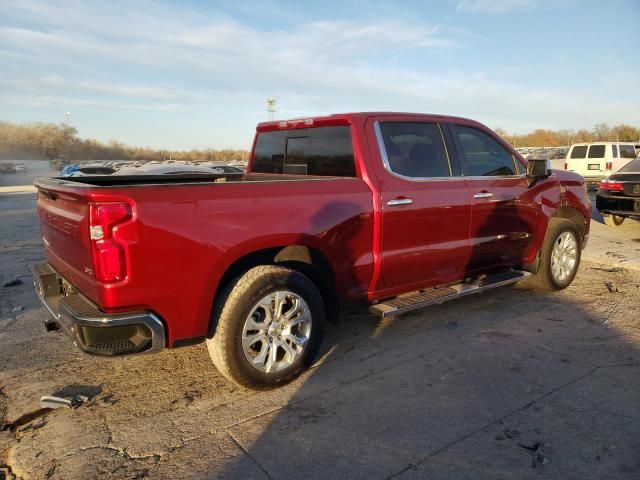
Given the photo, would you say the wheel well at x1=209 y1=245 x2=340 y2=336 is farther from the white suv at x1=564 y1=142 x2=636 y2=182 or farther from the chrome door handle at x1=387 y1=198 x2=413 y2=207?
the white suv at x1=564 y1=142 x2=636 y2=182

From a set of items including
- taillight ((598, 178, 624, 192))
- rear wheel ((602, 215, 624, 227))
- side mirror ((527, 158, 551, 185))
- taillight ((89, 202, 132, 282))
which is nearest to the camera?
taillight ((89, 202, 132, 282))

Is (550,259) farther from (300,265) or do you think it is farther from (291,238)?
(291,238)

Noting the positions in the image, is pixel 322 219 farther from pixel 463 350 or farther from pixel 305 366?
pixel 463 350

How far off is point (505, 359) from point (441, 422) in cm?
117

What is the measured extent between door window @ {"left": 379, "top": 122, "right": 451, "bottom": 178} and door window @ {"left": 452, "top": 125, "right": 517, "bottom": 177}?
285mm

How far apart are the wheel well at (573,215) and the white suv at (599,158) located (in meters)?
12.8

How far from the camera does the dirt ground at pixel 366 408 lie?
8.60ft

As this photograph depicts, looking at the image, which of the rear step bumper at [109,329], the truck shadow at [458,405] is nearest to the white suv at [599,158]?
the truck shadow at [458,405]

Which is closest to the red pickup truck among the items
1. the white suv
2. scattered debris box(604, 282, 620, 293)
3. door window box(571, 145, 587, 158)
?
scattered debris box(604, 282, 620, 293)

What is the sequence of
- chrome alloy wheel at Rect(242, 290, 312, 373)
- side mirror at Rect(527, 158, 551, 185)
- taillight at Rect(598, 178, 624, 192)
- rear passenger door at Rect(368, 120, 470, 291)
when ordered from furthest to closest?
taillight at Rect(598, 178, 624, 192), side mirror at Rect(527, 158, 551, 185), rear passenger door at Rect(368, 120, 470, 291), chrome alloy wheel at Rect(242, 290, 312, 373)

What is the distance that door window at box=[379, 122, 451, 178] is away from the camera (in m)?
4.10

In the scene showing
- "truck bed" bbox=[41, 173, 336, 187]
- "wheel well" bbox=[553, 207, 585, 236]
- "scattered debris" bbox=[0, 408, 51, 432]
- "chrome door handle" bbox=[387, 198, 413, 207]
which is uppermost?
"truck bed" bbox=[41, 173, 336, 187]

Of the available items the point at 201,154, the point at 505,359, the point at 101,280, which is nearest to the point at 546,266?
the point at 505,359

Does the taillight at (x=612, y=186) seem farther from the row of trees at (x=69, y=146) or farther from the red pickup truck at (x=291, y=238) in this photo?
the row of trees at (x=69, y=146)
